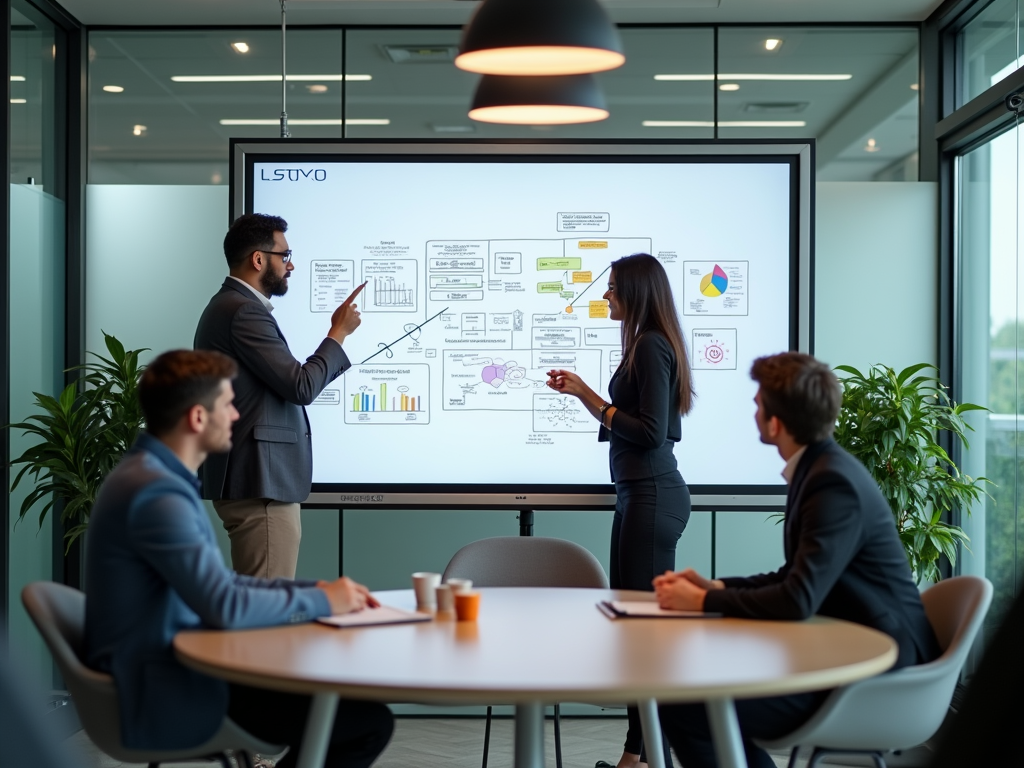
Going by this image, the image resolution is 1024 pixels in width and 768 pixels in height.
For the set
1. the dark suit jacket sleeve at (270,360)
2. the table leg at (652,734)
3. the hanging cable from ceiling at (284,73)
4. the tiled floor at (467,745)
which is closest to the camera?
the table leg at (652,734)

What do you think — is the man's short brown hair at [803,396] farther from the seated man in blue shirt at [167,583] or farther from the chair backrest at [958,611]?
the seated man in blue shirt at [167,583]

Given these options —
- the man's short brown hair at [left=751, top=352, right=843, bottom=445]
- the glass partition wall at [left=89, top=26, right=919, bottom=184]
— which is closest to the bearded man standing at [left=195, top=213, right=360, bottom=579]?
the glass partition wall at [left=89, top=26, right=919, bottom=184]

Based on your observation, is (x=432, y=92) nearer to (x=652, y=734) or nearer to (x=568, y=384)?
(x=568, y=384)

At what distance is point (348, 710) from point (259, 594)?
19.7 inches

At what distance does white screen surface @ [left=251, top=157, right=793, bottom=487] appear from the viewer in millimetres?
4703

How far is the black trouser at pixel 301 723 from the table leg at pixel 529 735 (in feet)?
1.08

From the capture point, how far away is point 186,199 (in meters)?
5.27

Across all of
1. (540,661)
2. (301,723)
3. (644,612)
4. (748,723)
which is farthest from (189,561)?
(748,723)

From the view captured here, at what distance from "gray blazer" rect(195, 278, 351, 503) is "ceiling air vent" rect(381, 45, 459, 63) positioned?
200 cm

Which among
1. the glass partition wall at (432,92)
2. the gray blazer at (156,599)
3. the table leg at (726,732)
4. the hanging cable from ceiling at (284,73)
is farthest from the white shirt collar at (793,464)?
the hanging cable from ceiling at (284,73)

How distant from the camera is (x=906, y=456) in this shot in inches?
176

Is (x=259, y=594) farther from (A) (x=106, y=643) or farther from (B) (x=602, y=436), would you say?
(B) (x=602, y=436)

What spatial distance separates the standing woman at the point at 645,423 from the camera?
377cm

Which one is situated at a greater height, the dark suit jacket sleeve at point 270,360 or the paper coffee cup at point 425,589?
the dark suit jacket sleeve at point 270,360
